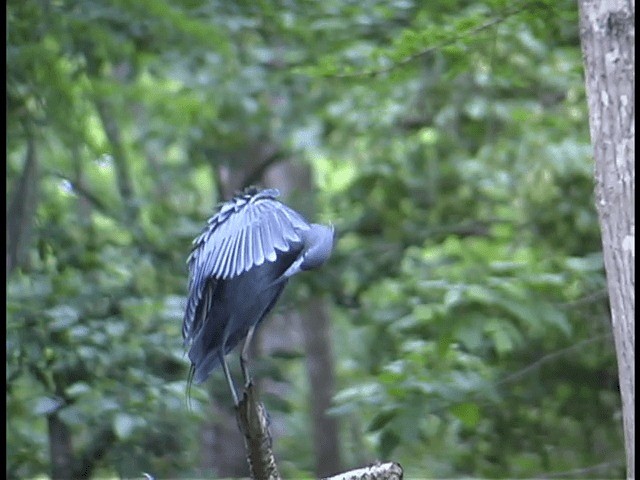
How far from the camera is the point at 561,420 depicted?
5.64 meters

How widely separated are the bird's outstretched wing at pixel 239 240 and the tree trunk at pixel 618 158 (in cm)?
90

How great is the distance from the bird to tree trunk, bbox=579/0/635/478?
85cm

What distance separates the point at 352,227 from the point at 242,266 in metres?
3.74

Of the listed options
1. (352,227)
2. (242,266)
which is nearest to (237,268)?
(242,266)

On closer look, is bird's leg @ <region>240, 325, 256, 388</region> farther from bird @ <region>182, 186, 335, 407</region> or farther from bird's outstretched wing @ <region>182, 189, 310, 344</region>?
bird's outstretched wing @ <region>182, 189, 310, 344</region>

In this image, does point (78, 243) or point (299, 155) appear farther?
point (299, 155)

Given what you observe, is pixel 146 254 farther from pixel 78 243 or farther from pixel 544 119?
pixel 544 119

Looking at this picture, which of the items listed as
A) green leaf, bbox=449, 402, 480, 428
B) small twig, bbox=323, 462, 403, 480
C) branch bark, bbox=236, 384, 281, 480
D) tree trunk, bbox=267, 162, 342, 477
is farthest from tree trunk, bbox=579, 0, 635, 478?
tree trunk, bbox=267, 162, 342, 477

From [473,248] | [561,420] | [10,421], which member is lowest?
[561,420]

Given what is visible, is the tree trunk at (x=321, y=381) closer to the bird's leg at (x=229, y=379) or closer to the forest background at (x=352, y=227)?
the forest background at (x=352, y=227)

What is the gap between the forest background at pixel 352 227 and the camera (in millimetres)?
4336

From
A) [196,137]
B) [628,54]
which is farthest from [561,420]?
[628,54]

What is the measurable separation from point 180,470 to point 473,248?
5.66ft

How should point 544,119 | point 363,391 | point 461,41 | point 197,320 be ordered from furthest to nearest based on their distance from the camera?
point 544,119 → point 363,391 → point 461,41 → point 197,320
